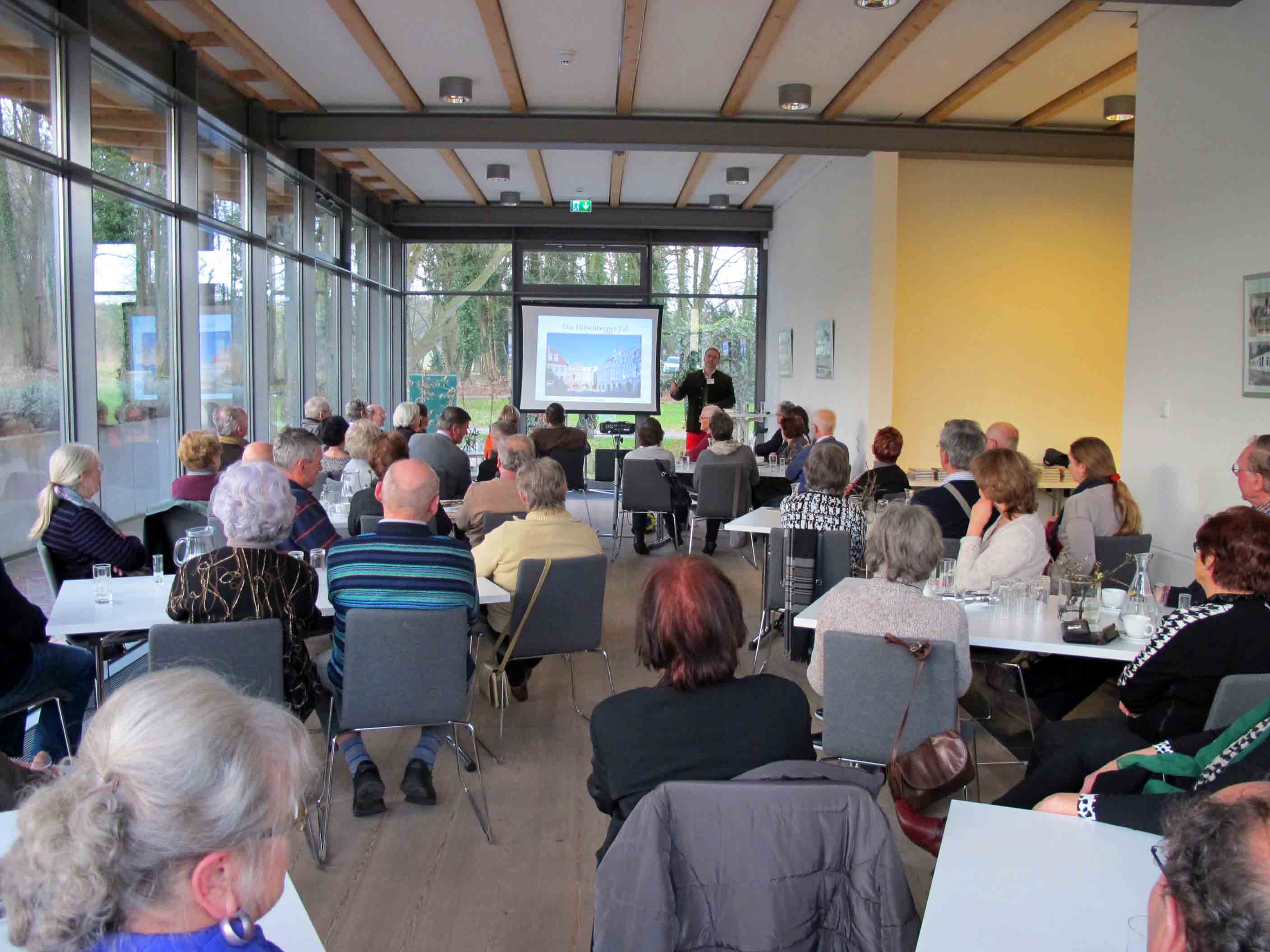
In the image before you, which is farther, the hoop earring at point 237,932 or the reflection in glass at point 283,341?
the reflection in glass at point 283,341

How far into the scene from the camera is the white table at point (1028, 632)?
3.27m

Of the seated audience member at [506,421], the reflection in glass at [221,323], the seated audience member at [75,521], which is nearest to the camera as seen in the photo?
the seated audience member at [75,521]

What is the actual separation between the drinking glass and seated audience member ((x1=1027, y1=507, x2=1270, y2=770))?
3.24 m

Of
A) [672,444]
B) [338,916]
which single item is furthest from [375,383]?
[338,916]

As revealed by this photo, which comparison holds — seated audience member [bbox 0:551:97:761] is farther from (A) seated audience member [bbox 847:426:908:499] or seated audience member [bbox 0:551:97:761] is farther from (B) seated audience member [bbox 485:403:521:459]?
(A) seated audience member [bbox 847:426:908:499]

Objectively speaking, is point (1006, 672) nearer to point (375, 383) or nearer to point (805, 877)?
point (805, 877)

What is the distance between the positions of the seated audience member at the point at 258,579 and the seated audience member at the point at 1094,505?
135 inches

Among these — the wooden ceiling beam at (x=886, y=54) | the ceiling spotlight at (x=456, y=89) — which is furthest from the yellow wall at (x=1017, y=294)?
the ceiling spotlight at (x=456, y=89)

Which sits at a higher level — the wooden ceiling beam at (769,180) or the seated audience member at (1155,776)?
the wooden ceiling beam at (769,180)

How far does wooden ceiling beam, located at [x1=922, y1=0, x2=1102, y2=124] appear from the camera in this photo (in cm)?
607

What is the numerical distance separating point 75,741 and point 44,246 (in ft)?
9.78

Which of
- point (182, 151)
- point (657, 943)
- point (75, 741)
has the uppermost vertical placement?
point (182, 151)

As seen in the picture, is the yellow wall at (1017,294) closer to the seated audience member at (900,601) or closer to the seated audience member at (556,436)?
the seated audience member at (556,436)

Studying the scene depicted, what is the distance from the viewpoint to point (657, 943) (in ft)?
5.56
